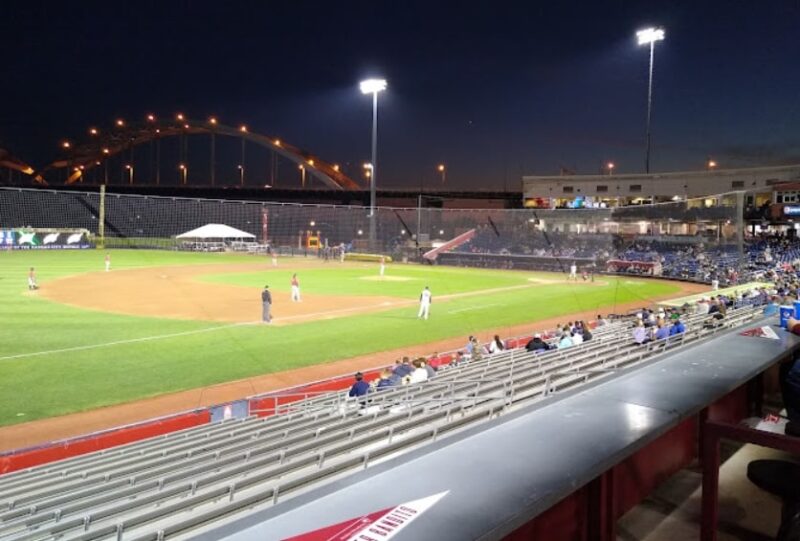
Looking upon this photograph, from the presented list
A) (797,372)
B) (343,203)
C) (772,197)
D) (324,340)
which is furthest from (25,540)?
(343,203)

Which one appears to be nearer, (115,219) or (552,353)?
(552,353)

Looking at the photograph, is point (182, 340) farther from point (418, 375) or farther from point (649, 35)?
point (649, 35)

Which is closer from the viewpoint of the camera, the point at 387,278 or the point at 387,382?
the point at 387,382

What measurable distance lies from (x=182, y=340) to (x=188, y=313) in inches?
217

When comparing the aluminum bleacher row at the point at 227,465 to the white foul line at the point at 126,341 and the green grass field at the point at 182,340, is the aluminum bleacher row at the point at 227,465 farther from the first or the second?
the white foul line at the point at 126,341

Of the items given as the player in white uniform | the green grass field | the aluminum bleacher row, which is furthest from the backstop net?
the aluminum bleacher row

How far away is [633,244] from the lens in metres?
46.8

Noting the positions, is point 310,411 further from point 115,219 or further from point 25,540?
point 115,219

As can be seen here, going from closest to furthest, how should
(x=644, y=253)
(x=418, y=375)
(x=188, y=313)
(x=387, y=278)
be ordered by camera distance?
1. (x=418, y=375)
2. (x=188, y=313)
3. (x=387, y=278)
4. (x=644, y=253)

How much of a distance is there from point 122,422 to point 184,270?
3469cm

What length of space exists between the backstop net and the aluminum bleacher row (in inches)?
686

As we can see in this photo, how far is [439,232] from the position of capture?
67125 millimetres

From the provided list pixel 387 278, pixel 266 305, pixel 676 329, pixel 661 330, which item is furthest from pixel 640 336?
pixel 387 278

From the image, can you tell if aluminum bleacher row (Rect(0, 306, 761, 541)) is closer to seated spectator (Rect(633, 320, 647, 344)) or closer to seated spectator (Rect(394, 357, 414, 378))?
seated spectator (Rect(394, 357, 414, 378))
